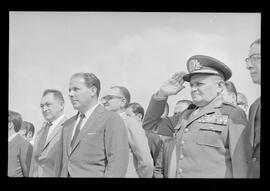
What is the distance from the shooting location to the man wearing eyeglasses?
4.78m

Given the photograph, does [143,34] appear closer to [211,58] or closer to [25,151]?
[211,58]

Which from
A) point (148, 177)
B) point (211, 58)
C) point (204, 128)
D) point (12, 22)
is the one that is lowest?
point (148, 177)

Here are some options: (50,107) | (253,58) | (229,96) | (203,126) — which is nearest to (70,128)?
(50,107)

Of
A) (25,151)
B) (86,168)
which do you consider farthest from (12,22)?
(86,168)

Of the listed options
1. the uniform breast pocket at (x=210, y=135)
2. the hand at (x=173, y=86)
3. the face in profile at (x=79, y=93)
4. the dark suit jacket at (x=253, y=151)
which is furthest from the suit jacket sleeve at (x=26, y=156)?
the dark suit jacket at (x=253, y=151)

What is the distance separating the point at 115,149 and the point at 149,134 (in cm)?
36

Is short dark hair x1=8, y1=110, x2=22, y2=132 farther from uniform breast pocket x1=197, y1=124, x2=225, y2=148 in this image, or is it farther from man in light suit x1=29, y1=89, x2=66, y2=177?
uniform breast pocket x1=197, y1=124, x2=225, y2=148

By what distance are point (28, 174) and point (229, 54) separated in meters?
2.23

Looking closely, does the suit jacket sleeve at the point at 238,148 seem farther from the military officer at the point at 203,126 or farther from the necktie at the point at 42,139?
the necktie at the point at 42,139

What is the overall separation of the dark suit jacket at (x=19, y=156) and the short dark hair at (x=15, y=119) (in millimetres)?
82

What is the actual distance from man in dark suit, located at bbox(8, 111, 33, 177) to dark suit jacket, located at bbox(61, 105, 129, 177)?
39cm

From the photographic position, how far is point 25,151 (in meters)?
5.02

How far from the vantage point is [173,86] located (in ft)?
16.3

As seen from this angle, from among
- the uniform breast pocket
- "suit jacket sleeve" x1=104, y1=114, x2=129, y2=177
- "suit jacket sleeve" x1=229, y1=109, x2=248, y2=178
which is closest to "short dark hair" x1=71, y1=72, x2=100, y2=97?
"suit jacket sleeve" x1=104, y1=114, x2=129, y2=177
